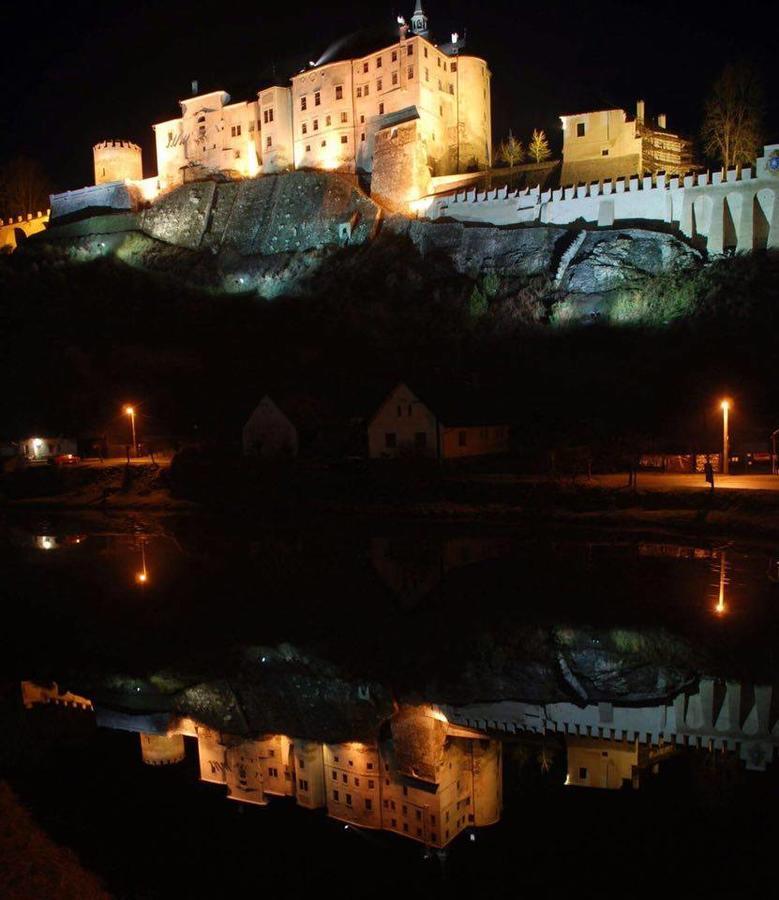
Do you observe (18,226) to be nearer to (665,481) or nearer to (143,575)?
(143,575)

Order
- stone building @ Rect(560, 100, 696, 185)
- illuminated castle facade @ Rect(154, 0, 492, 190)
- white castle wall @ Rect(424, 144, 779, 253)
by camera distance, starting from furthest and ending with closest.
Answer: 1. illuminated castle facade @ Rect(154, 0, 492, 190)
2. stone building @ Rect(560, 100, 696, 185)
3. white castle wall @ Rect(424, 144, 779, 253)

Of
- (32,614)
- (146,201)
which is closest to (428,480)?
(32,614)

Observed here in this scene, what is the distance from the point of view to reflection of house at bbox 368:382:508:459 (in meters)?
39.8

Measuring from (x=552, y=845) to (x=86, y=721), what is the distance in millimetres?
8465

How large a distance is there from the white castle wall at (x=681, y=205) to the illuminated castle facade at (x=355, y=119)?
13460 millimetres

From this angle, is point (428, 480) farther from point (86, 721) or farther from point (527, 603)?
point (86, 721)

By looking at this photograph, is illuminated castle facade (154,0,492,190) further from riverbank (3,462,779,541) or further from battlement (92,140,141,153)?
riverbank (3,462,779,541)

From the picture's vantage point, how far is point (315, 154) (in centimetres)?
7644

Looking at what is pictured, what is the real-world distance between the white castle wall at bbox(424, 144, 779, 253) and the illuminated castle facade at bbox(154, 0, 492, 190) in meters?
13.5

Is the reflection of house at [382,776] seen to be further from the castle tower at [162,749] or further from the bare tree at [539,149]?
the bare tree at [539,149]

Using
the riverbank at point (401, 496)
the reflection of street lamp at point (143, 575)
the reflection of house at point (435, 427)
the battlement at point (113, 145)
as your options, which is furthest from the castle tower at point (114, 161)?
the reflection of street lamp at point (143, 575)

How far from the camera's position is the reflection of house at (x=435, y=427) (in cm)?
3975

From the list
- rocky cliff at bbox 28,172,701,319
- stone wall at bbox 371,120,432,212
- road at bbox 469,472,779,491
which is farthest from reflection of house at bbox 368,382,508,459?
stone wall at bbox 371,120,432,212

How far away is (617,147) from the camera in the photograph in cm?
5909
